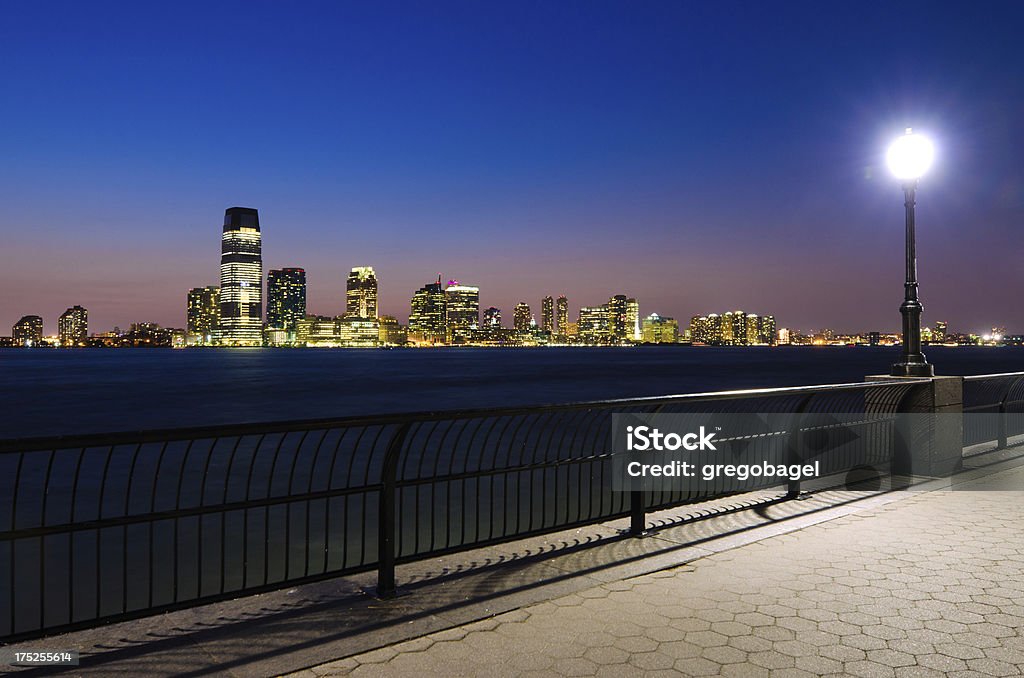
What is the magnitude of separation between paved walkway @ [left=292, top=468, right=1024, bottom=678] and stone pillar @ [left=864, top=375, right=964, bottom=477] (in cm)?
311

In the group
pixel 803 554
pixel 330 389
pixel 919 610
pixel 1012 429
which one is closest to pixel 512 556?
pixel 803 554

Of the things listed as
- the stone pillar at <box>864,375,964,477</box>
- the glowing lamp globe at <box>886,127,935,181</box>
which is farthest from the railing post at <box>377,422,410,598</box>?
the glowing lamp globe at <box>886,127,935,181</box>

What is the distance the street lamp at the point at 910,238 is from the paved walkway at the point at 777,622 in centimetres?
423

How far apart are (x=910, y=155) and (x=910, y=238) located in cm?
122

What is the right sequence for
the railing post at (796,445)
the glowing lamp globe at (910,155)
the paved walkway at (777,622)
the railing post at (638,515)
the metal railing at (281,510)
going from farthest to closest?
1. the glowing lamp globe at (910,155)
2. the railing post at (796,445)
3. the railing post at (638,515)
4. the metal railing at (281,510)
5. the paved walkway at (777,622)

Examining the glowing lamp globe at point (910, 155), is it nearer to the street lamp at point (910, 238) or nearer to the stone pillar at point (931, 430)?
the street lamp at point (910, 238)

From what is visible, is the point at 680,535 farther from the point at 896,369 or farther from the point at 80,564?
the point at 80,564

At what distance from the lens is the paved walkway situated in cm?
409

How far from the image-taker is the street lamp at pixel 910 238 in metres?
10.3

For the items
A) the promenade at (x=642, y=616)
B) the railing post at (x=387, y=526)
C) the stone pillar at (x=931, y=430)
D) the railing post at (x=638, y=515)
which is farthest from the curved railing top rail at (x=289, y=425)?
the stone pillar at (x=931, y=430)

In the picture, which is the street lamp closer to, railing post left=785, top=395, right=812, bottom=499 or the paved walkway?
railing post left=785, top=395, right=812, bottom=499

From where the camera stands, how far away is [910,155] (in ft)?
33.9

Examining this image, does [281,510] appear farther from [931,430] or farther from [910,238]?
[910,238]

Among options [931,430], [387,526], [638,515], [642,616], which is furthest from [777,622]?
[931,430]
